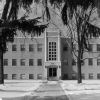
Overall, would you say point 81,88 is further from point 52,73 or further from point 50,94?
point 52,73

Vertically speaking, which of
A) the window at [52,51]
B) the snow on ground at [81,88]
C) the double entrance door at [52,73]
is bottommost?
the double entrance door at [52,73]

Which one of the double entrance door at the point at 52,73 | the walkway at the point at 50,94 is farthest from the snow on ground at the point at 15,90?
the double entrance door at the point at 52,73

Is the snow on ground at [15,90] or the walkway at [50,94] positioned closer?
the walkway at [50,94]

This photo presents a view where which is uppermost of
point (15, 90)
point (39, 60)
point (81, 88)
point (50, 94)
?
point (39, 60)

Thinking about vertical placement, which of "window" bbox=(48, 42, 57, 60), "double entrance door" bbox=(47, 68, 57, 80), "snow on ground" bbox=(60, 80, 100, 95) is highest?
"window" bbox=(48, 42, 57, 60)

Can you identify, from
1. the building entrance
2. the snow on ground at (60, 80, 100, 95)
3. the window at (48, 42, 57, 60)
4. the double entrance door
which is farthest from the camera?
the window at (48, 42, 57, 60)

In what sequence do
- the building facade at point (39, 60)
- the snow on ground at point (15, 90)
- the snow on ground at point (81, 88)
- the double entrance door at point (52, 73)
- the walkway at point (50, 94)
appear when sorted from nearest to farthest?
the walkway at point (50, 94) < the snow on ground at point (15, 90) < the snow on ground at point (81, 88) < the double entrance door at point (52, 73) < the building facade at point (39, 60)

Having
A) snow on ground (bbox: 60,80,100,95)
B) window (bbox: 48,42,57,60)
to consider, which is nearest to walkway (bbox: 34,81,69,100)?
snow on ground (bbox: 60,80,100,95)

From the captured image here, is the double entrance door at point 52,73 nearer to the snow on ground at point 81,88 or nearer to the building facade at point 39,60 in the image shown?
the building facade at point 39,60

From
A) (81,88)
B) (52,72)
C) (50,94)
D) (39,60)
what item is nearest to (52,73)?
(52,72)

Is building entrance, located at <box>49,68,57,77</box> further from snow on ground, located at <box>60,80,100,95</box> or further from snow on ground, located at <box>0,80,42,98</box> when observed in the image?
snow on ground, located at <box>60,80,100,95</box>

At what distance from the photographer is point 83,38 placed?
103ft

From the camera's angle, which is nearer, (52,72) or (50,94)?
(50,94)

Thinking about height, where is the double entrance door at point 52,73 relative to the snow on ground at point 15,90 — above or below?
below
